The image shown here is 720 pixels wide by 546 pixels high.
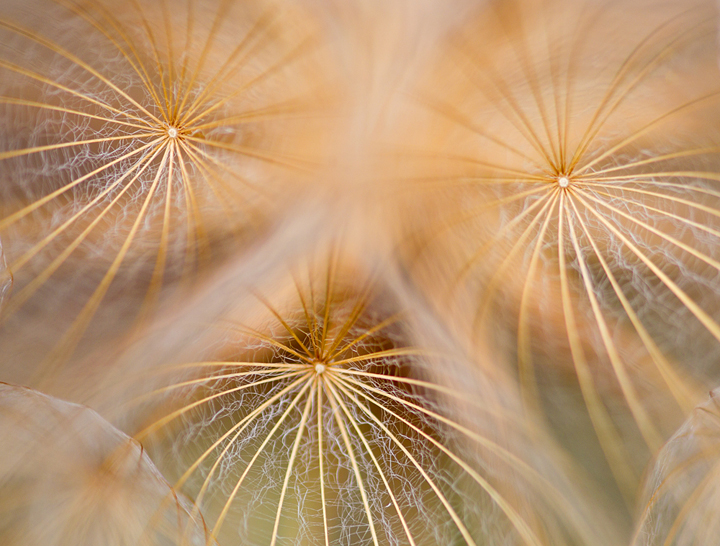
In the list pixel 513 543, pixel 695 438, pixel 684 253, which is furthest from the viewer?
pixel 684 253

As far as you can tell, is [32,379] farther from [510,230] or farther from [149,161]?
[510,230]

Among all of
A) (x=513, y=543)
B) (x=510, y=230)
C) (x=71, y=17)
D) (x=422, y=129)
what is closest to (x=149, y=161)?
(x=71, y=17)

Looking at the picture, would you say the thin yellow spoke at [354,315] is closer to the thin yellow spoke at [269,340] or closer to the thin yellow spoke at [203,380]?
the thin yellow spoke at [269,340]

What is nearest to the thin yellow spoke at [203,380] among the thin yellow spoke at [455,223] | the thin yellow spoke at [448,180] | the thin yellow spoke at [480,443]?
the thin yellow spoke at [480,443]

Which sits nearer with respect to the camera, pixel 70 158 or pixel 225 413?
pixel 225 413

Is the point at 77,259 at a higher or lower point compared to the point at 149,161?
lower

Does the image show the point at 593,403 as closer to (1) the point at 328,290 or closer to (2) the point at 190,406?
(1) the point at 328,290
